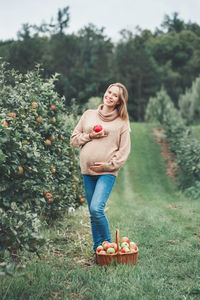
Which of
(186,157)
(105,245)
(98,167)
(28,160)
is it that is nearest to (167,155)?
(186,157)

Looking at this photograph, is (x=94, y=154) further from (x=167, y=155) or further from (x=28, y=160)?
(x=167, y=155)

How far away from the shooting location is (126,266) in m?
3.06

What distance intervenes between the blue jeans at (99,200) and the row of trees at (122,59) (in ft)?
77.0

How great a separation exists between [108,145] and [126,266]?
3.86 ft

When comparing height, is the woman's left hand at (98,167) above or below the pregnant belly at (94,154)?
below

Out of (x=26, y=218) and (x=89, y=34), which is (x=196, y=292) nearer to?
(x=26, y=218)

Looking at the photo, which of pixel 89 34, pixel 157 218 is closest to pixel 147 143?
pixel 157 218

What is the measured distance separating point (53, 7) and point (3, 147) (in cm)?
3477

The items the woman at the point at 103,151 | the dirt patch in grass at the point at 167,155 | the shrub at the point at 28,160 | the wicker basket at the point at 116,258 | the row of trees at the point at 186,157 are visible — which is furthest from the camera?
the dirt patch in grass at the point at 167,155

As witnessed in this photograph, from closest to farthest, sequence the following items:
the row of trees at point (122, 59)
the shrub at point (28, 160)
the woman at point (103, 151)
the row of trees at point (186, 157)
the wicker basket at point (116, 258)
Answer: the shrub at point (28, 160), the wicker basket at point (116, 258), the woman at point (103, 151), the row of trees at point (186, 157), the row of trees at point (122, 59)

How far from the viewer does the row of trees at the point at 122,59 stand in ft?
97.1

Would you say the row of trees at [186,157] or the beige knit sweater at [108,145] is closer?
the beige knit sweater at [108,145]

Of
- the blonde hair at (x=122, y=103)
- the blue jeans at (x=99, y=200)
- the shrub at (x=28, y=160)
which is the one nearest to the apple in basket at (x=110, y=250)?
the blue jeans at (x=99, y=200)

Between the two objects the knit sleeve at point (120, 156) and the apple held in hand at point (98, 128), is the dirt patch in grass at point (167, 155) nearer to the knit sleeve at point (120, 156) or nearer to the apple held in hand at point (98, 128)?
the knit sleeve at point (120, 156)
